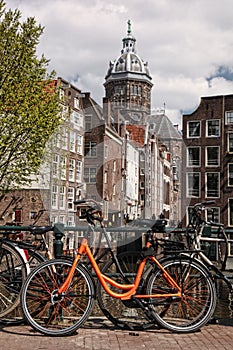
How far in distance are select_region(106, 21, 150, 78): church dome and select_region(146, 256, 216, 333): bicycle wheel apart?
4636 inches

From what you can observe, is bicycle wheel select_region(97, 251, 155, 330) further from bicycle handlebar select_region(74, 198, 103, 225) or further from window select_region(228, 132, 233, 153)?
window select_region(228, 132, 233, 153)

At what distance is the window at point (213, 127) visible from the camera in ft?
114

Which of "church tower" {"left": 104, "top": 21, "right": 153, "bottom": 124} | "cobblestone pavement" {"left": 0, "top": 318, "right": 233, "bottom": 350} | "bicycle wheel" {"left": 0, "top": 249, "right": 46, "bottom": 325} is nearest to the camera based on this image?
"cobblestone pavement" {"left": 0, "top": 318, "right": 233, "bottom": 350}

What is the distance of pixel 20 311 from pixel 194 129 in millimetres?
31932

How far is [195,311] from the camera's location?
4.36 metres

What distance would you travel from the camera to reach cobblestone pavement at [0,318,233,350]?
386cm

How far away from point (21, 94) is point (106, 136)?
11.2 m

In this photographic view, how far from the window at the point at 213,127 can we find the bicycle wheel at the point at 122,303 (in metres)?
30.9

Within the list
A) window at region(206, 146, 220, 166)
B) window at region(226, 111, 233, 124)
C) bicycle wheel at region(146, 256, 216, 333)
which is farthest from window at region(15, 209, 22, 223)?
bicycle wheel at region(146, 256, 216, 333)

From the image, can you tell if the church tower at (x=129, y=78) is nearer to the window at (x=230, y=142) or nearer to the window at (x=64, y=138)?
the window at (x=230, y=142)

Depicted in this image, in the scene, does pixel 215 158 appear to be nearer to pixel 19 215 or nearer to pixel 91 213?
pixel 19 215

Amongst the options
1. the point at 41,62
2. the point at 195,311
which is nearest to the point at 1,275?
the point at 195,311

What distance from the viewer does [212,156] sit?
34.6 metres

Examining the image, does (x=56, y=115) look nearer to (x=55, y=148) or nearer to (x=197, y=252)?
(x=55, y=148)
